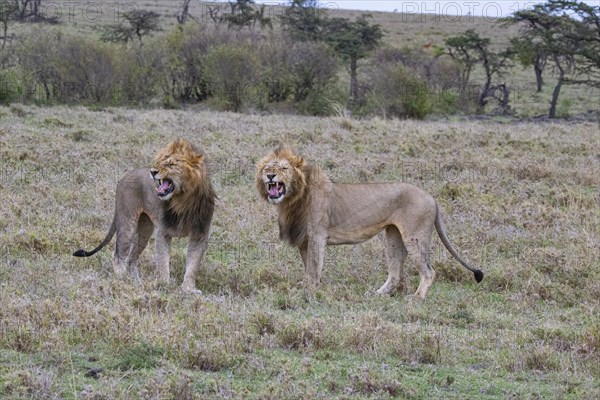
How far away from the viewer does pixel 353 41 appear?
41.3 m

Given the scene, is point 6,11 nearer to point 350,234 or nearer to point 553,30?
point 553,30

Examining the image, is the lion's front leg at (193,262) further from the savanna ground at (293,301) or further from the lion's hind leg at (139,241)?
the lion's hind leg at (139,241)

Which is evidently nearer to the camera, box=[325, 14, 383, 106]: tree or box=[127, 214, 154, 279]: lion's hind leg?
box=[127, 214, 154, 279]: lion's hind leg

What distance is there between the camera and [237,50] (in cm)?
3053

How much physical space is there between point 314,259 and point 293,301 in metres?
0.76

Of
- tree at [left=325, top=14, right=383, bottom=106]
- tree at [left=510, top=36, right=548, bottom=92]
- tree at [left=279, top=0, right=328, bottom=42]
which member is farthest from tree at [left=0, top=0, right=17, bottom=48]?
tree at [left=510, top=36, right=548, bottom=92]

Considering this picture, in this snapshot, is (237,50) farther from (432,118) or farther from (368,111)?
(432,118)

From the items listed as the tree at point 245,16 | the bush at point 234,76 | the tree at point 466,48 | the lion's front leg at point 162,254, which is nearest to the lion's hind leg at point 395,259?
the lion's front leg at point 162,254

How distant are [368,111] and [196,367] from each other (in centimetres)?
2465

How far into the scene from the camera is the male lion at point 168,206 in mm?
7727

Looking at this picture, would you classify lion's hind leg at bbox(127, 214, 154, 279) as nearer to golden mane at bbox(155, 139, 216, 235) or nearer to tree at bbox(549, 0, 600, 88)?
golden mane at bbox(155, 139, 216, 235)

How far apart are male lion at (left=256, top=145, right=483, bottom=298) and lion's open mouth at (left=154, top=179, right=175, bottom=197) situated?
30.7 inches

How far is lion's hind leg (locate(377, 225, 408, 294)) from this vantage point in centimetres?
830

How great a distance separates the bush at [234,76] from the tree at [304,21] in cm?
1014
